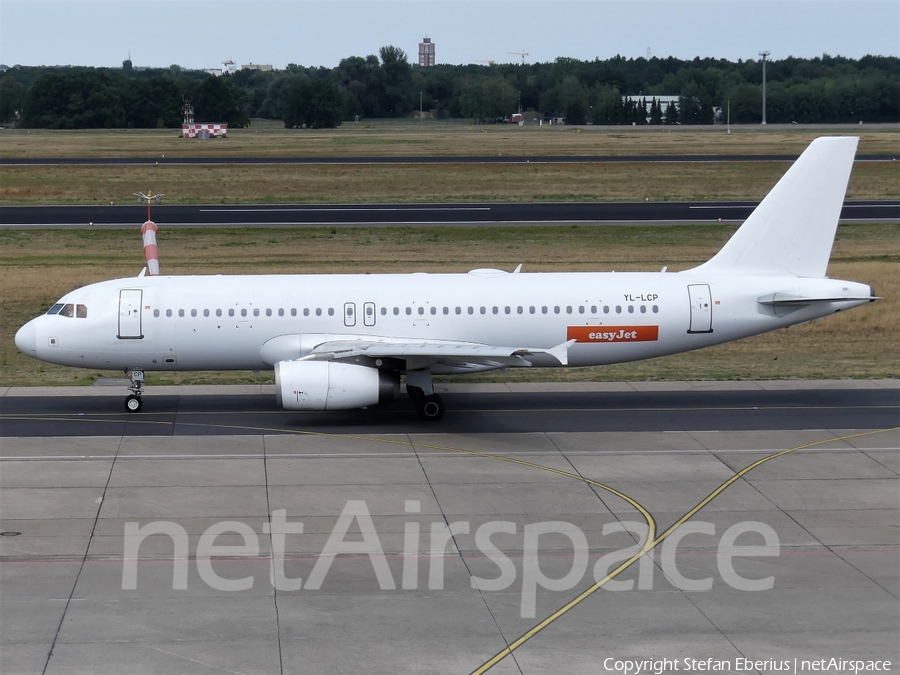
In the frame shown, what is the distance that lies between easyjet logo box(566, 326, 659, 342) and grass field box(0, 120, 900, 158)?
79.5m

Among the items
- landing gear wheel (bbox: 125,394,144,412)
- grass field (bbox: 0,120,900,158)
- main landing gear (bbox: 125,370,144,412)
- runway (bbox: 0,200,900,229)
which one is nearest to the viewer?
landing gear wheel (bbox: 125,394,144,412)

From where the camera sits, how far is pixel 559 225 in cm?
6362

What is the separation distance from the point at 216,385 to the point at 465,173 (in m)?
57.2

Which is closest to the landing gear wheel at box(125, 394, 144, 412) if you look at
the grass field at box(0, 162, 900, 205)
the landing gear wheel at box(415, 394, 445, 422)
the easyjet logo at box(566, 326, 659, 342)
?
the landing gear wheel at box(415, 394, 445, 422)

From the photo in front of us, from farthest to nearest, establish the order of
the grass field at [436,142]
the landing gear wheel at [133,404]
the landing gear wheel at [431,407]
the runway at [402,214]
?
the grass field at [436,142] → the runway at [402,214] → the landing gear wheel at [133,404] → the landing gear wheel at [431,407]

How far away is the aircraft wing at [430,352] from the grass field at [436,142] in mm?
79880

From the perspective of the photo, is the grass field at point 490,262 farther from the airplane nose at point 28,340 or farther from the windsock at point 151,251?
the airplane nose at point 28,340

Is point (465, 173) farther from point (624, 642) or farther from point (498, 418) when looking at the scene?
point (624, 642)

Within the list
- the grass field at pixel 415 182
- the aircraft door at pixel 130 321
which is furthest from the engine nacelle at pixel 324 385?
the grass field at pixel 415 182

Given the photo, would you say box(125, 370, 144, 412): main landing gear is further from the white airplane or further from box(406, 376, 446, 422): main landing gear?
box(406, 376, 446, 422): main landing gear

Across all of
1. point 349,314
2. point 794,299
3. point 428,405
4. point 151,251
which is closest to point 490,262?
point 151,251

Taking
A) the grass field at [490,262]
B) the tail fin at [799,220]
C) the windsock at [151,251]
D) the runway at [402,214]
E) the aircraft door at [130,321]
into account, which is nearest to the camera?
the aircraft door at [130,321]

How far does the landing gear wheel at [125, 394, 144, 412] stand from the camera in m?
29.6

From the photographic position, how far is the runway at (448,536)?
15.9m
